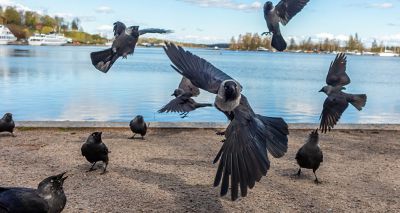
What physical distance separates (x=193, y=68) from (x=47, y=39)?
133280 mm

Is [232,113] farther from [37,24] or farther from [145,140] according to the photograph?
[37,24]

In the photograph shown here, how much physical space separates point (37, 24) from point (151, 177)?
146 meters

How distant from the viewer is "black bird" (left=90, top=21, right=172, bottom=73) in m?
7.08

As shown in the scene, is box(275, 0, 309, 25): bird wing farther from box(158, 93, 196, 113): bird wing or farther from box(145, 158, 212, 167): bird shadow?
box(158, 93, 196, 113): bird wing

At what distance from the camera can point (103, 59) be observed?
23.4ft

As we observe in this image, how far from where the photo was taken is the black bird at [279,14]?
7.91m

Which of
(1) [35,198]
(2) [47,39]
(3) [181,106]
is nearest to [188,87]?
(3) [181,106]

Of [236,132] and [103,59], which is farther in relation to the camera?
[103,59]

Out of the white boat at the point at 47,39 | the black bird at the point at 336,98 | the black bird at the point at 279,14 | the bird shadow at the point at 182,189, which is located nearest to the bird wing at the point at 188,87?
the black bird at the point at 336,98

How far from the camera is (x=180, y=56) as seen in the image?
5699 millimetres

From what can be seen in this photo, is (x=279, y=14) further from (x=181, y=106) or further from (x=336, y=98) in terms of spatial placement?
(x=181, y=106)

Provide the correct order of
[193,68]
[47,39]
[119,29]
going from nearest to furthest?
[193,68] < [119,29] < [47,39]

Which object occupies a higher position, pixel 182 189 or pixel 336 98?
pixel 336 98

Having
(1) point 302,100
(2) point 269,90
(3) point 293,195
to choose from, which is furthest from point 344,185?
(2) point 269,90
